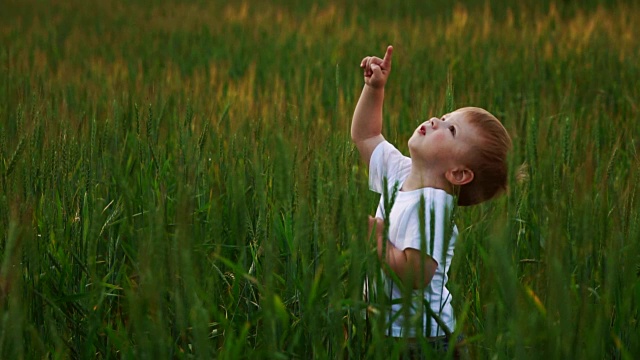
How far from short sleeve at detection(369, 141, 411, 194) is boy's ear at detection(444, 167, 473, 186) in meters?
0.23

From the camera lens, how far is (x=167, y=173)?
2.56 metres

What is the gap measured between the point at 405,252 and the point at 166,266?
1.69 ft

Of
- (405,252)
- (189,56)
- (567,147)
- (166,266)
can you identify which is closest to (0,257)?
(166,266)

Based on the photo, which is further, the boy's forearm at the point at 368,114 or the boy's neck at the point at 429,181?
the boy's forearm at the point at 368,114

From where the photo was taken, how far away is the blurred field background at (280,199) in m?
1.20

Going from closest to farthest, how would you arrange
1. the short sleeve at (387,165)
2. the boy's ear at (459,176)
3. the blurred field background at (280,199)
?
the blurred field background at (280,199), the boy's ear at (459,176), the short sleeve at (387,165)

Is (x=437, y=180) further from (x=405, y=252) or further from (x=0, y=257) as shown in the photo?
(x=0, y=257)

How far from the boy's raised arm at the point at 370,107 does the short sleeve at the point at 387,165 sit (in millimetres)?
39

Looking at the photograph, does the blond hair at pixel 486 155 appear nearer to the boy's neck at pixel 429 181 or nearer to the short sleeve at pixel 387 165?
the boy's neck at pixel 429 181

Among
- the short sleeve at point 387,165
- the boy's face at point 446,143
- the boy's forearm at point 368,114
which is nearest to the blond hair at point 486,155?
the boy's face at point 446,143

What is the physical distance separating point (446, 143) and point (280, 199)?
1.23 feet

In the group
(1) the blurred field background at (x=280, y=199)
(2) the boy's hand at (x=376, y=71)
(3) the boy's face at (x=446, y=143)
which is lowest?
(1) the blurred field background at (x=280, y=199)

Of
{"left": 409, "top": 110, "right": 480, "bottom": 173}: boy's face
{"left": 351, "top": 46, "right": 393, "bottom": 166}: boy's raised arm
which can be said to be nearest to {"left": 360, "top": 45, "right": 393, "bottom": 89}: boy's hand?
{"left": 351, "top": 46, "right": 393, "bottom": 166}: boy's raised arm

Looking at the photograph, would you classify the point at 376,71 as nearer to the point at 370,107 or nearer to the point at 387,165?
the point at 370,107
